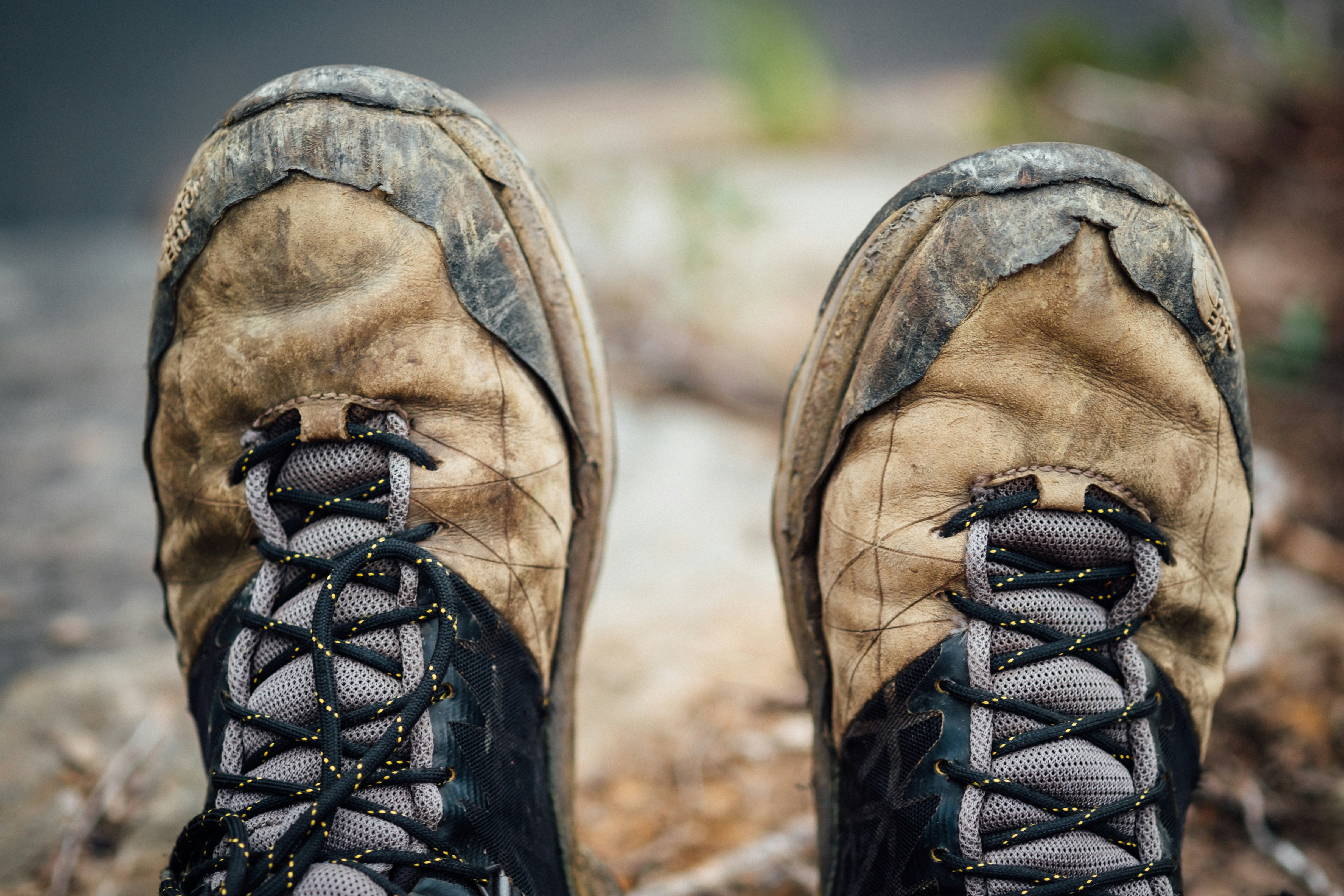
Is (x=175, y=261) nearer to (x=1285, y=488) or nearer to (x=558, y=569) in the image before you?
(x=558, y=569)

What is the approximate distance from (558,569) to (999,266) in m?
0.69

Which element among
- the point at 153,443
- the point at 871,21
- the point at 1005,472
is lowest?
the point at 1005,472

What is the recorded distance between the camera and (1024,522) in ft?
3.82

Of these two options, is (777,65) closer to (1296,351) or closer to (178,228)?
(1296,351)

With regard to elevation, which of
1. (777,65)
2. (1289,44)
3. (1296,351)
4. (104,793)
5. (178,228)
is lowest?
(104,793)

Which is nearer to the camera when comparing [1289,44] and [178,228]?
[178,228]

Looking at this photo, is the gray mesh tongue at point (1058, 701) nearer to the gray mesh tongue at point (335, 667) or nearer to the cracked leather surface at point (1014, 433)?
the cracked leather surface at point (1014, 433)

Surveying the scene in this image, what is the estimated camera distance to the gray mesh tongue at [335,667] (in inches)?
40.6

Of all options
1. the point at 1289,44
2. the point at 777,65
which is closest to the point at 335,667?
the point at 1289,44

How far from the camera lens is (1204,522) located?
4.06 feet

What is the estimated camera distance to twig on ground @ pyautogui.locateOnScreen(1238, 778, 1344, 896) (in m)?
1.32

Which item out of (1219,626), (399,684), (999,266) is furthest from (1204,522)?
(399,684)

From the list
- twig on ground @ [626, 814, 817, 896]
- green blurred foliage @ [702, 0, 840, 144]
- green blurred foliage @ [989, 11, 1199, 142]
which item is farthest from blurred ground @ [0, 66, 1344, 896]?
green blurred foliage @ [702, 0, 840, 144]

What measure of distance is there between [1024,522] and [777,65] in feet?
16.0
